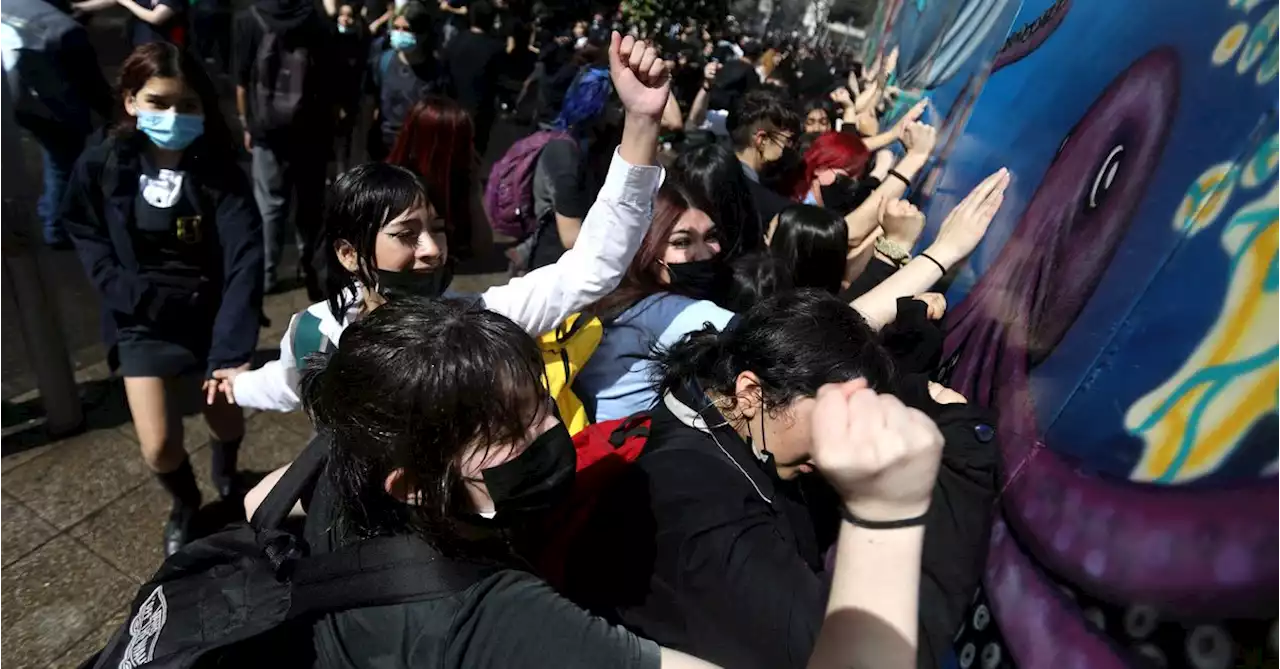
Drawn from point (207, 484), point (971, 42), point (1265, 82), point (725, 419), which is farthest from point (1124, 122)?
point (207, 484)

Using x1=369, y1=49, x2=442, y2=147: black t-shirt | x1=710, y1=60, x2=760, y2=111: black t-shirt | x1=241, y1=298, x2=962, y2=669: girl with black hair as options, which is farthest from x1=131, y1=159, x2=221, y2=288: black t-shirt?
x1=710, y1=60, x2=760, y2=111: black t-shirt

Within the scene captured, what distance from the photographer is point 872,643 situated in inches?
36.4

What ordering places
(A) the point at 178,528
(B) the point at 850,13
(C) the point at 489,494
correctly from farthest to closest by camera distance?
1. (B) the point at 850,13
2. (A) the point at 178,528
3. (C) the point at 489,494

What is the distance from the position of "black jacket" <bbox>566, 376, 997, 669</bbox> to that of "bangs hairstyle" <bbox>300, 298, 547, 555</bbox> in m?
0.31

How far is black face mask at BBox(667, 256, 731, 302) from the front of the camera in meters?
2.06

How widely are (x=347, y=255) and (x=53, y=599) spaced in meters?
1.71

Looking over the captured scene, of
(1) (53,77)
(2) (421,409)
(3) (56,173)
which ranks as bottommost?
(3) (56,173)

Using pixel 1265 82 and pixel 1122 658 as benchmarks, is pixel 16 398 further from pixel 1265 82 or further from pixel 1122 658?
pixel 1265 82

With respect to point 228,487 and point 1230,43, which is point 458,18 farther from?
point 1230,43

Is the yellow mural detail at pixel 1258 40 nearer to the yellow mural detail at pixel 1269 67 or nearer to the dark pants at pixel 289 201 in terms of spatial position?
the yellow mural detail at pixel 1269 67

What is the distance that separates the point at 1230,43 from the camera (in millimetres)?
1162

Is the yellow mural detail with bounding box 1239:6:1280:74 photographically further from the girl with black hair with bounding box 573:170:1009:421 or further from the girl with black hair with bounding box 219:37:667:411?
the girl with black hair with bounding box 219:37:667:411

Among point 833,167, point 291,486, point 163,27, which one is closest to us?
point 291,486

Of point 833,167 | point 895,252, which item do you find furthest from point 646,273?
point 833,167
